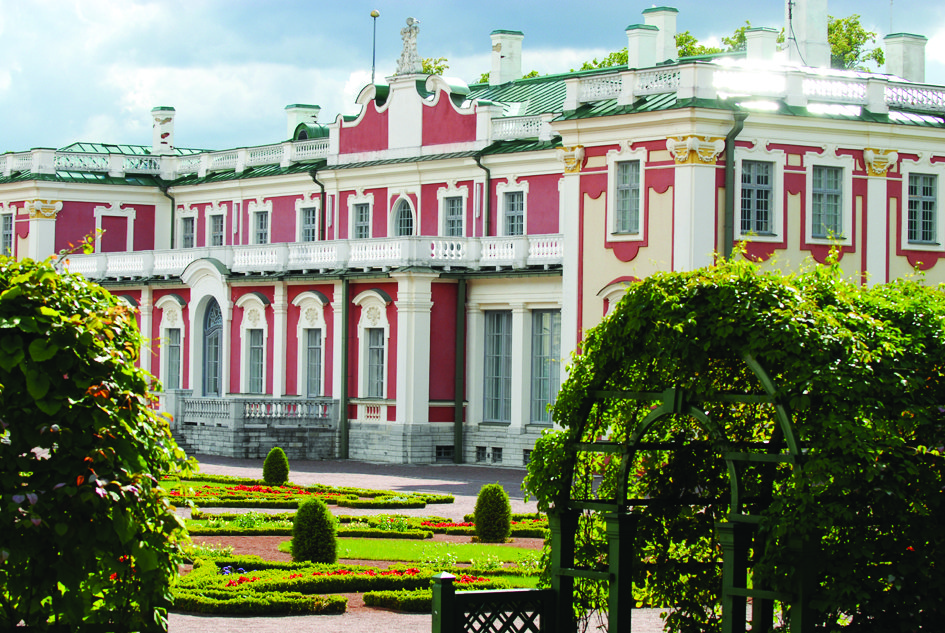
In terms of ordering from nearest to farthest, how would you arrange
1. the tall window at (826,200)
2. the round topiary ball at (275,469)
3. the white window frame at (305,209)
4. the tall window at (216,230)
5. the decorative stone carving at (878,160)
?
the round topiary ball at (275,469) < the tall window at (826,200) < the decorative stone carving at (878,160) < the white window frame at (305,209) < the tall window at (216,230)

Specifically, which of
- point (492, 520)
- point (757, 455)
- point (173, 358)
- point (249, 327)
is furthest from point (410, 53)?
point (757, 455)

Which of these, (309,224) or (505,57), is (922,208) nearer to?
(505,57)

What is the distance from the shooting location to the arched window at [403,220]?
40.6m

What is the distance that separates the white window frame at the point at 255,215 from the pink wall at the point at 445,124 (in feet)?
25.3

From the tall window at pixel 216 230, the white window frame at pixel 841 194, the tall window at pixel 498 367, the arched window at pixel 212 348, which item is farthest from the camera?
the tall window at pixel 216 230

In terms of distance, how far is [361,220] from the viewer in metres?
42.0

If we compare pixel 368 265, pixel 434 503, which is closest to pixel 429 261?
pixel 368 265

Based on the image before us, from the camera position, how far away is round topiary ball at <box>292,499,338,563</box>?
58.6ft

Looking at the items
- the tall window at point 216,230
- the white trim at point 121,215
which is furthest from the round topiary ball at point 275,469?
the white trim at point 121,215

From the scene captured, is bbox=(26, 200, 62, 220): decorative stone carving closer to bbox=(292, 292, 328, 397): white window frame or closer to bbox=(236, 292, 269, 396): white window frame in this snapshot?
bbox=(236, 292, 269, 396): white window frame

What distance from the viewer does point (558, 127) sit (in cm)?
3222

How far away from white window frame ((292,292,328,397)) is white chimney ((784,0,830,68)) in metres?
13.2

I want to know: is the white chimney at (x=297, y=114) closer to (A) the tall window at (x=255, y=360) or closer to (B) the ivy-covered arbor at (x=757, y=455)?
(A) the tall window at (x=255, y=360)

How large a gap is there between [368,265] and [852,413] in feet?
91.5
